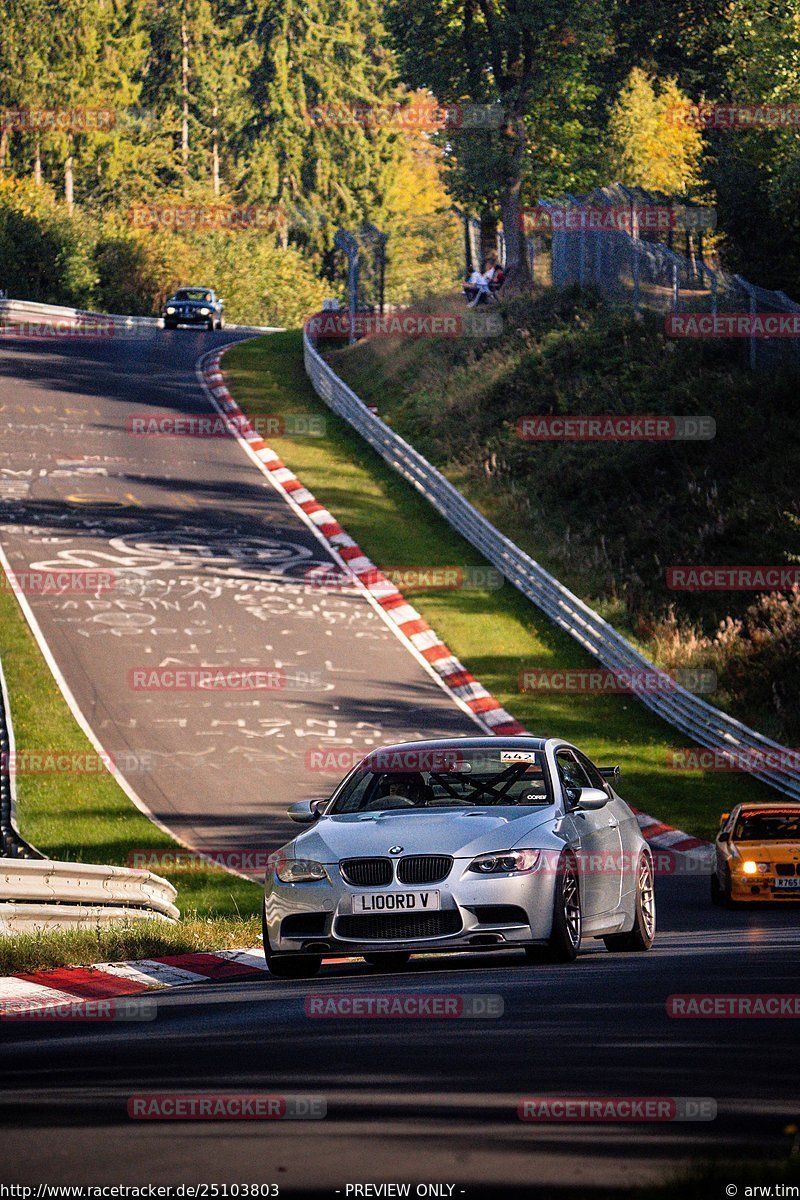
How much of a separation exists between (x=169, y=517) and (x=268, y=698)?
10973 mm

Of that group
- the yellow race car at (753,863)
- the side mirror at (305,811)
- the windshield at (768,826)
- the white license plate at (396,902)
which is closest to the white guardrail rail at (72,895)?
the side mirror at (305,811)

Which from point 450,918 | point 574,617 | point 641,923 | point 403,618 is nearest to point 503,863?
point 450,918

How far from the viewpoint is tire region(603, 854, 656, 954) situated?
11812 millimetres

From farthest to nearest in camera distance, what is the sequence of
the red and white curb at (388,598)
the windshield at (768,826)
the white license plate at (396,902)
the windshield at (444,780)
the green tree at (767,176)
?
the green tree at (767,176)
the red and white curb at (388,598)
the windshield at (768,826)
the windshield at (444,780)
the white license plate at (396,902)

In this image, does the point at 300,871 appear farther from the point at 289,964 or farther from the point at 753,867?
the point at 753,867

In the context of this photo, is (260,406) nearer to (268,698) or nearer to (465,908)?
(268,698)

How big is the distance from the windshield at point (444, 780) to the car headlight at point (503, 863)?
0.88 meters

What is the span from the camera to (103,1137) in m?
5.35

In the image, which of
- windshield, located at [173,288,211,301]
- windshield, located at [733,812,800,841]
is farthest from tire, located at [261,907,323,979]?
windshield, located at [173,288,211,301]

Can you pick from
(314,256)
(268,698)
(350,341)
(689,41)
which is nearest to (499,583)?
(268,698)

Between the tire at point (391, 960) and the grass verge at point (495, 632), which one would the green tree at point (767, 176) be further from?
the tire at point (391, 960)

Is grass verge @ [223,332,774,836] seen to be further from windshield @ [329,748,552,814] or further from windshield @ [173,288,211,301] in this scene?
windshield @ [173,288,211,301]

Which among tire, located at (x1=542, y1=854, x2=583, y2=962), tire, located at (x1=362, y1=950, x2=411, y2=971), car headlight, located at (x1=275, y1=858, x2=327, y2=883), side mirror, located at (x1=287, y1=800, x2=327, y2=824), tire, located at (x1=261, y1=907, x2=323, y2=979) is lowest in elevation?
tire, located at (x1=362, y1=950, x2=411, y2=971)

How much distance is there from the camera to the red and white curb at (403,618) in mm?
22144
